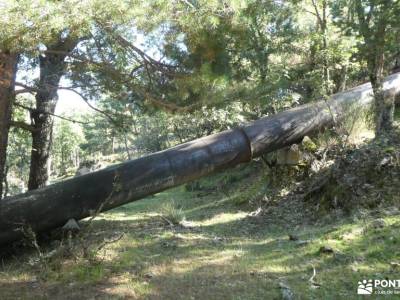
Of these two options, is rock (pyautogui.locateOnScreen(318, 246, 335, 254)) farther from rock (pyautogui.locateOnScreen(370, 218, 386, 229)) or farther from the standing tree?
the standing tree

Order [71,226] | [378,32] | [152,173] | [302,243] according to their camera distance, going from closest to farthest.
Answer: [302,243]
[71,226]
[378,32]
[152,173]

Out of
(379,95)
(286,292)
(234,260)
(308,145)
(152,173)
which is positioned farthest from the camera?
(308,145)

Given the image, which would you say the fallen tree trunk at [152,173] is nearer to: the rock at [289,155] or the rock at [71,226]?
the rock at [71,226]

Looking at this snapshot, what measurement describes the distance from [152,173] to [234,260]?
209 cm

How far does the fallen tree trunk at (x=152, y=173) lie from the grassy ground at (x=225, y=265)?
0.54 meters

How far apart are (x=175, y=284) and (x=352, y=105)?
20.0 ft

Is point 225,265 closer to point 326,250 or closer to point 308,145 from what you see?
point 326,250

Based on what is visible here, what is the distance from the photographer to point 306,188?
711 cm

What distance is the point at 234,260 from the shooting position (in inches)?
176

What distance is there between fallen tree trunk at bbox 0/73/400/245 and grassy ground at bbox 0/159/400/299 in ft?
1.77

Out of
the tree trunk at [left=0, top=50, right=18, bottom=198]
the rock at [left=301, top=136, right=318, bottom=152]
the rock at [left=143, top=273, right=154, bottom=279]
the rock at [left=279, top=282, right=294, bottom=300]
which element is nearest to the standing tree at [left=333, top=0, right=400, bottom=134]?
the rock at [left=301, top=136, right=318, bottom=152]

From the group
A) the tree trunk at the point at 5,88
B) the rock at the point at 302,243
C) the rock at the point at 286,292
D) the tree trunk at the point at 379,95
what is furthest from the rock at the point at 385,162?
the tree trunk at the point at 5,88

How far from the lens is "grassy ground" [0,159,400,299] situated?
3.58 meters

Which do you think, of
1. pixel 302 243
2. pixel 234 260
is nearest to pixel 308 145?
pixel 302 243
